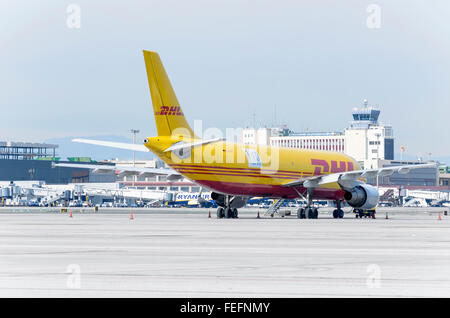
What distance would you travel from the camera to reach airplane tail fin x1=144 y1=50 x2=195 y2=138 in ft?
182

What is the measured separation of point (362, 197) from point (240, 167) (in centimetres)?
1214

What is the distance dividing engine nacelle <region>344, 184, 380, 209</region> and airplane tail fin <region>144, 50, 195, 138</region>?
16651mm

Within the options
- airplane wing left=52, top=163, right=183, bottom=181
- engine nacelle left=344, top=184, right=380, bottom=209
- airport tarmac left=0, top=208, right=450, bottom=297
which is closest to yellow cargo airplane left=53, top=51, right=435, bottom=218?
engine nacelle left=344, top=184, right=380, bottom=209

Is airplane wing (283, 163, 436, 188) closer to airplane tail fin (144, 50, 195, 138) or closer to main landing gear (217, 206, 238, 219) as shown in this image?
main landing gear (217, 206, 238, 219)

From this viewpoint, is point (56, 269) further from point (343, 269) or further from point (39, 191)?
point (39, 191)

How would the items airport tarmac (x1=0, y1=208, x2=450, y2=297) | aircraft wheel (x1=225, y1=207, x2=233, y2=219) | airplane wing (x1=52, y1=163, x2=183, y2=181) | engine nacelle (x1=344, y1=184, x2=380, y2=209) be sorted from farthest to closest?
engine nacelle (x1=344, y1=184, x2=380, y2=209) < airplane wing (x1=52, y1=163, x2=183, y2=181) < aircraft wheel (x1=225, y1=207, x2=233, y2=219) < airport tarmac (x1=0, y1=208, x2=450, y2=297)

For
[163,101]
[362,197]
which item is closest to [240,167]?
[163,101]

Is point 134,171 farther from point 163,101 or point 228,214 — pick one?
point 163,101

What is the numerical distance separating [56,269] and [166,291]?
4.95 metres

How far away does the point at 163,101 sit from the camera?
5600cm

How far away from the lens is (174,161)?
5703cm

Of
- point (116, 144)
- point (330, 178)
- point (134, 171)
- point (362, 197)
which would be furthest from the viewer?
point (134, 171)
